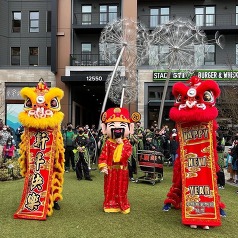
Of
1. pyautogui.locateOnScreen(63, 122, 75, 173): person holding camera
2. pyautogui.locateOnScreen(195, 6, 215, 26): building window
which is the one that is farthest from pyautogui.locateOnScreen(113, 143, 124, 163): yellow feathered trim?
pyautogui.locateOnScreen(195, 6, 215, 26): building window

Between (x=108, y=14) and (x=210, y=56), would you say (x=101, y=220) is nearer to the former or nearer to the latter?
(x=210, y=56)

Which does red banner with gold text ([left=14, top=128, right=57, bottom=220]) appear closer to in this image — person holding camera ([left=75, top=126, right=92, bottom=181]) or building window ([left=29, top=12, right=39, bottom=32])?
person holding camera ([left=75, top=126, right=92, bottom=181])

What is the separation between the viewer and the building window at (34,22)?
22.0 m

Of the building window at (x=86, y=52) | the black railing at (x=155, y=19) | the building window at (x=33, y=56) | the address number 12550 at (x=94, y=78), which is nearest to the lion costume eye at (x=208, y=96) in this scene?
the address number 12550 at (x=94, y=78)

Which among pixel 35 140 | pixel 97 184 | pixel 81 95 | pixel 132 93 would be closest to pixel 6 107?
pixel 81 95

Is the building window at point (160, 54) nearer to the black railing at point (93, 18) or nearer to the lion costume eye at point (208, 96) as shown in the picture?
the black railing at point (93, 18)

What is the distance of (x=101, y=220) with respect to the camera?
6020 millimetres

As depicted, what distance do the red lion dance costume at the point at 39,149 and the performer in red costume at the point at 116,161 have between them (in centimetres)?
99

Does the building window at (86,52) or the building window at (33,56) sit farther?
the building window at (33,56)

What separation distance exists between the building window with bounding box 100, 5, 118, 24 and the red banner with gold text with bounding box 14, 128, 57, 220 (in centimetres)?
1618

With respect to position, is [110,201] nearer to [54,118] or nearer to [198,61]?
[54,118]

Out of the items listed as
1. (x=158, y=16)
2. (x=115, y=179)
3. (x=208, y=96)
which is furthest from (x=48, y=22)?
(x=208, y=96)

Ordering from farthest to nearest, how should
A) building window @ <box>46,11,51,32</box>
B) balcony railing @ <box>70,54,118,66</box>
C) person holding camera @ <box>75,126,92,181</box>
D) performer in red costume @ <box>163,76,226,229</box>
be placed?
building window @ <box>46,11,51,32</box>, balcony railing @ <box>70,54,118,66</box>, person holding camera @ <box>75,126,92,181</box>, performer in red costume @ <box>163,76,226,229</box>

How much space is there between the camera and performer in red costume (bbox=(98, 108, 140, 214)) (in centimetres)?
655
